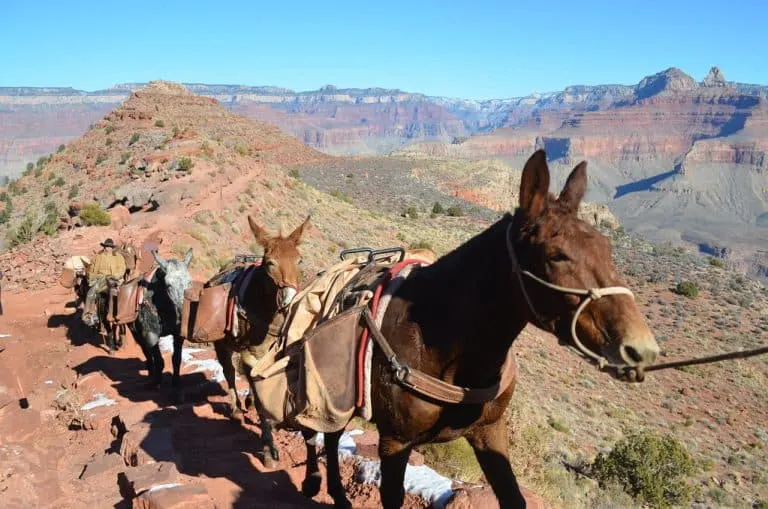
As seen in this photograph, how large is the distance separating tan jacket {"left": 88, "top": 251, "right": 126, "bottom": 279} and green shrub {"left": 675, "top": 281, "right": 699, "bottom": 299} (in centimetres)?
3531

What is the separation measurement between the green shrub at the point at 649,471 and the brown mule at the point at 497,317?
26.1 feet

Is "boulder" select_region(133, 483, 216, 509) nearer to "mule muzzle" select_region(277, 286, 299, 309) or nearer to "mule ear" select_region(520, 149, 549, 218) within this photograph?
"mule muzzle" select_region(277, 286, 299, 309)

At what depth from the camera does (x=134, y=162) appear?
1411 inches

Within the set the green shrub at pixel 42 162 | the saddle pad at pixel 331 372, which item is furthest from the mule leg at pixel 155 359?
the green shrub at pixel 42 162

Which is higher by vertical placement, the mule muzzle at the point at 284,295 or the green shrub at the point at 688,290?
the mule muzzle at the point at 284,295

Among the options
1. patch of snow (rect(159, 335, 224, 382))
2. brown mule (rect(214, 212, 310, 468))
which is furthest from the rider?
brown mule (rect(214, 212, 310, 468))

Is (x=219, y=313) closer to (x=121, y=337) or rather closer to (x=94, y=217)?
(x=121, y=337)

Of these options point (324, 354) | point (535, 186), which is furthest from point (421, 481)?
point (535, 186)

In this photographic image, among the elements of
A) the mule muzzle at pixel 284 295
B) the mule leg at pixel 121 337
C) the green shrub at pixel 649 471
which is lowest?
the green shrub at pixel 649 471

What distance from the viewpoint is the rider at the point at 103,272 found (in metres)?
10.7

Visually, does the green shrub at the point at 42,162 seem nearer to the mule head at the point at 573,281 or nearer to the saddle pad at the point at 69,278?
the saddle pad at the point at 69,278

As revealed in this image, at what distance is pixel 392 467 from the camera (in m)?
3.47

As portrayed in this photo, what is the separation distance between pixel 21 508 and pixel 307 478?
2.78 meters

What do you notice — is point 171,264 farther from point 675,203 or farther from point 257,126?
point 675,203
